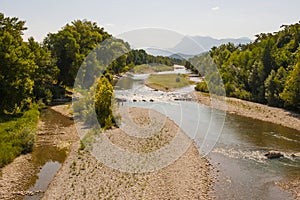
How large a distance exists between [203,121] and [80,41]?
31.7 metres

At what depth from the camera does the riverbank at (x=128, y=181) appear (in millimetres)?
18844

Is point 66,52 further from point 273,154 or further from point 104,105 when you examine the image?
point 273,154

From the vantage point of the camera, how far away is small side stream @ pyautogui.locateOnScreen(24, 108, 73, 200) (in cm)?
2068

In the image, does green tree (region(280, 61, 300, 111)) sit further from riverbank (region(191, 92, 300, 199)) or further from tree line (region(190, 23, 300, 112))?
Answer: riverbank (region(191, 92, 300, 199))

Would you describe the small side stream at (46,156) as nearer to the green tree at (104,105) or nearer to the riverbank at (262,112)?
the green tree at (104,105)

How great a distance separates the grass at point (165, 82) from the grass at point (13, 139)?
49.2m

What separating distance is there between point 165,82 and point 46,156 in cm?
5820

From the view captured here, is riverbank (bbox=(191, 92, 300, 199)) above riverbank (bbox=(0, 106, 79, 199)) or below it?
above

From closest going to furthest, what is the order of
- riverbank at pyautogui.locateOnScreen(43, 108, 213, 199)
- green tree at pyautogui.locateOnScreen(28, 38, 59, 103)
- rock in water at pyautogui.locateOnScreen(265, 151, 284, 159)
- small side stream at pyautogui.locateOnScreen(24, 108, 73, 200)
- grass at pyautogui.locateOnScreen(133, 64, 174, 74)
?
riverbank at pyautogui.locateOnScreen(43, 108, 213, 199) → small side stream at pyautogui.locateOnScreen(24, 108, 73, 200) → rock in water at pyautogui.locateOnScreen(265, 151, 284, 159) → green tree at pyautogui.locateOnScreen(28, 38, 59, 103) → grass at pyautogui.locateOnScreen(133, 64, 174, 74)

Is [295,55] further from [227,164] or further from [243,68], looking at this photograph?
[227,164]

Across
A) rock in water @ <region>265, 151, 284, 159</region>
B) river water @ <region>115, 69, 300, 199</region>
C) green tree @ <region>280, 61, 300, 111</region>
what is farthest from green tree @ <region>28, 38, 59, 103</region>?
green tree @ <region>280, 61, 300, 111</region>

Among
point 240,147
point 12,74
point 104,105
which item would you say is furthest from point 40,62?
point 240,147

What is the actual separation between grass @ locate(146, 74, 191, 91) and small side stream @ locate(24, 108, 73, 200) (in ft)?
138

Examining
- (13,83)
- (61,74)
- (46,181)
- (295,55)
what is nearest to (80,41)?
(61,74)
